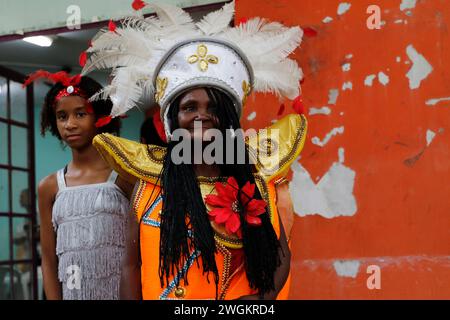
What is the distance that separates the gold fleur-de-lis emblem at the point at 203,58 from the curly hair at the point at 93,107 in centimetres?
87

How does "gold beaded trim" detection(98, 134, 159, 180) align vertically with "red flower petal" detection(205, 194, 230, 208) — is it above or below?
above

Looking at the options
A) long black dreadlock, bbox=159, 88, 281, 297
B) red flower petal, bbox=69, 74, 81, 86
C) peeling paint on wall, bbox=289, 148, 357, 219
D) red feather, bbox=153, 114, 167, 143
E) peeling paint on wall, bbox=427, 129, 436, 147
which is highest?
red flower petal, bbox=69, 74, 81, 86

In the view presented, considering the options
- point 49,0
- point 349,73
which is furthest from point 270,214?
point 49,0

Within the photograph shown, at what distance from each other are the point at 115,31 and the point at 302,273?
1.62 m

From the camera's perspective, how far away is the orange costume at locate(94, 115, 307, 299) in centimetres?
219

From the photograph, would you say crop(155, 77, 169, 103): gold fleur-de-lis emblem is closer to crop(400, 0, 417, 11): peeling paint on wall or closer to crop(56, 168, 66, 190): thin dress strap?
crop(56, 168, 66, 190): thin dress strap

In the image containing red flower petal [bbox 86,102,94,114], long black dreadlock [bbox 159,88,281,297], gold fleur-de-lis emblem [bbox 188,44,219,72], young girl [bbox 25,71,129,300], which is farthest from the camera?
red flower petal [bbox 86,102,94,114]

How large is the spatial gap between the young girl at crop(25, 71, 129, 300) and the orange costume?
1.82 ft

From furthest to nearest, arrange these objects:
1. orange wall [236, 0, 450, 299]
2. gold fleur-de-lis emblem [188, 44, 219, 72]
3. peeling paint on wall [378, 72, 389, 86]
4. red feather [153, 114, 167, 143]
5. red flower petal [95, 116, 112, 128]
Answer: peeling paint on wall [378, 72, 389, 86], orange wall [236, 0, 450, 299], red flower petal [95, 116, 112, 128], red feather [153, 114, 167, 143], gold fleur-de-lis emblem [188, 44, 219, 72]

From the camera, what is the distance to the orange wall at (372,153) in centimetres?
324

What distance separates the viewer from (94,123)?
10.0 ft

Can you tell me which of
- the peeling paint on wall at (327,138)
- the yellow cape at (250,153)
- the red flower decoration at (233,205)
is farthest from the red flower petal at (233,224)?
the peeling paint on wall at (327,138)

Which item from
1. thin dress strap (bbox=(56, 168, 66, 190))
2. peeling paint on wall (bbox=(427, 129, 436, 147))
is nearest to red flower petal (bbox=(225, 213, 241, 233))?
thin dress strap (bbox=(56, 168, 66, 190))

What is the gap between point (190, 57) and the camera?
2309 mm
